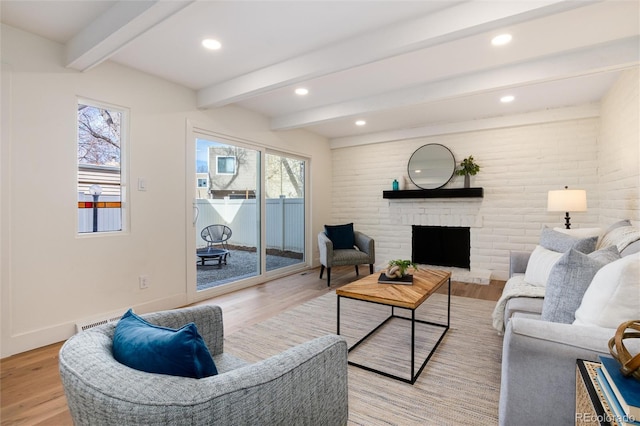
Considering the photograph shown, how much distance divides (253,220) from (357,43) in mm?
2757

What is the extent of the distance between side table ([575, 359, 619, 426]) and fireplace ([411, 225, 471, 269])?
388 centimetres

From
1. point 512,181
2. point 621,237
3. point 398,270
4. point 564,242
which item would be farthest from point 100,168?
point 512,181

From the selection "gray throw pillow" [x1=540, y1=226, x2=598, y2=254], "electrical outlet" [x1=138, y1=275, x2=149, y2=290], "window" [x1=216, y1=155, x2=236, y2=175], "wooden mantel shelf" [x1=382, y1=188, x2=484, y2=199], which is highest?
"window" [x1=216, y1=155, x2=236, y2=175]

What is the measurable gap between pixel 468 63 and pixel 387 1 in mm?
1208

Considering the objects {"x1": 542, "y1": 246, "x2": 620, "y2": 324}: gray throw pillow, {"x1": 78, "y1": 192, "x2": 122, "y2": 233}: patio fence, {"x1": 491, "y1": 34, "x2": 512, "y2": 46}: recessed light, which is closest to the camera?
{"x1": 542, "y1": 246, "x2": 620, "y2": 324}: gray throw pillow

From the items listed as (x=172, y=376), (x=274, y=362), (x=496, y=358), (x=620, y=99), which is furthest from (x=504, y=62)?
(x=172, y=376)

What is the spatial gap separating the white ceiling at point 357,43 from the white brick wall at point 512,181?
22.0 inches

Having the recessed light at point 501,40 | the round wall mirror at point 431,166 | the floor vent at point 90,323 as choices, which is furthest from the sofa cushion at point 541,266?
the floor vent at point 90,323

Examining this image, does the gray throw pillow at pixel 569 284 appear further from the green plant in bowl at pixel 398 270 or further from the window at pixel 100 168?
the window at pixel 100 168

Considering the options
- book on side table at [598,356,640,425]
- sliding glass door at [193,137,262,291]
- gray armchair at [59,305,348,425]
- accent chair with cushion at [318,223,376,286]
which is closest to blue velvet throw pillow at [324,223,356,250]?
accent chair with cushion at [318,223,376,286]

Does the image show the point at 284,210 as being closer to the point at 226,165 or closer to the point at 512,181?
the point at 226,165

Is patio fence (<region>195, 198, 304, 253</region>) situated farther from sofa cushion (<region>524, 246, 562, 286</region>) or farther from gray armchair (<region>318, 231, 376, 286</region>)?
sofa cushion (<region>524, 246, 562, 286</region>)

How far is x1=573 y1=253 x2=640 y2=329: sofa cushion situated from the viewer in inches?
45.6

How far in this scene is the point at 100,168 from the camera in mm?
2814
